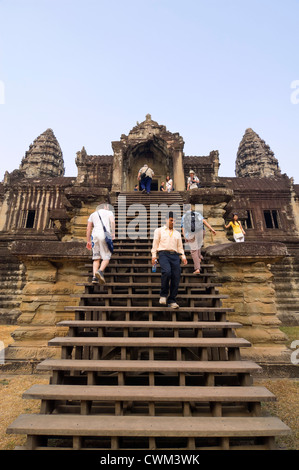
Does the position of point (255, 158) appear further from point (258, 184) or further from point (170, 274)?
point (170, 274)

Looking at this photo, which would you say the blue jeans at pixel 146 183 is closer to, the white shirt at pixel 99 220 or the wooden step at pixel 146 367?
the white shirt at pixel 99 220

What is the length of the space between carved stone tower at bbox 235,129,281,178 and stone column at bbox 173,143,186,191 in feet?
61.8

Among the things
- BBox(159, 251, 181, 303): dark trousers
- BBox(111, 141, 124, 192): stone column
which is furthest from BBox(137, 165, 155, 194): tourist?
BBox(159, 251, 181, 303): dark trousers

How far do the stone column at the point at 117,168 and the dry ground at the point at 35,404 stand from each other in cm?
960

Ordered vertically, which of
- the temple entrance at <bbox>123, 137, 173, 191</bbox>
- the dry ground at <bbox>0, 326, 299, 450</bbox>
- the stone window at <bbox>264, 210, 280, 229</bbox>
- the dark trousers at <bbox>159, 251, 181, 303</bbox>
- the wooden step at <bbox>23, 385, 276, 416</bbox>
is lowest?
the dry ground at <bbox>0, 326, 299, 450</bbox>

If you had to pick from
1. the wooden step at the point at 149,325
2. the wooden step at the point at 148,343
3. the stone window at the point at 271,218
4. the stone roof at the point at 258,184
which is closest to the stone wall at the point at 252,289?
the wooden step at the point at 149,325

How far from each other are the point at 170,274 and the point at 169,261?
0.21 meters

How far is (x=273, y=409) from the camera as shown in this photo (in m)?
2.97

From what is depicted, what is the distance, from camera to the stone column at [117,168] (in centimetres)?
1237

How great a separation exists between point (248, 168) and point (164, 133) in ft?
65.3

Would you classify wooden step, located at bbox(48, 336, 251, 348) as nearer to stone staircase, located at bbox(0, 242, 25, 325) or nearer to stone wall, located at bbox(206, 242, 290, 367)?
stone wall, located at bbox(206, 242, 290, 367)

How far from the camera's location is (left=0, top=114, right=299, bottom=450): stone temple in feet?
6.85

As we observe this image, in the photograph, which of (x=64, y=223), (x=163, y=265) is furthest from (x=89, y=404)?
(x=64, y=223)

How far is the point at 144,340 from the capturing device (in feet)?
9.48
